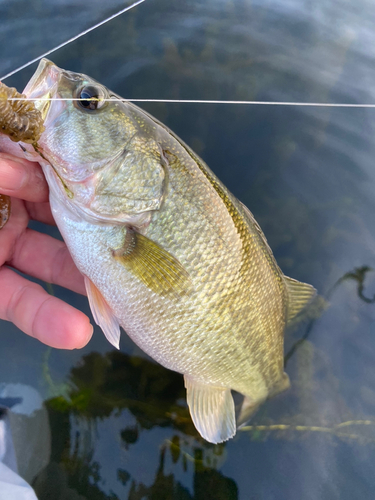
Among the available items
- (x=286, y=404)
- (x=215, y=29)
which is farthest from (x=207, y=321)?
(x=215, y=29)

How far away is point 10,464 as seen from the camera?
218 centimetres

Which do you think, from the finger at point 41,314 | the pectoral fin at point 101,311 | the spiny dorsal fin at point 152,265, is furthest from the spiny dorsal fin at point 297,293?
the finger at point 41,314

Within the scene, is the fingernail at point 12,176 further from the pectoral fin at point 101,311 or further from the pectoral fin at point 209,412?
the pectoral fin at point 209,412

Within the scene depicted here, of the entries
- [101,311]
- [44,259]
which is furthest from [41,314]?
[44,259]

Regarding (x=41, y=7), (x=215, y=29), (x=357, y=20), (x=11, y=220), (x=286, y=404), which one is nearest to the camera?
(x=11, y=220)

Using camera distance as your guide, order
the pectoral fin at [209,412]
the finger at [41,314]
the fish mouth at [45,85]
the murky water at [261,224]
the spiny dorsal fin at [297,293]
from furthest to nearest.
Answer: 1. the murky water at [261,224]
2. the spiny dorsal fin at [297,293]
3. the pectoral fin at [209,412]
4. the finger at [41,314]
5. the fish mouth at [45,85]

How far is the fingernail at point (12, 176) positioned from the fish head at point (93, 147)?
0.14 m

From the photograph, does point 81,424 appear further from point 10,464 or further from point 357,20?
point 357,20

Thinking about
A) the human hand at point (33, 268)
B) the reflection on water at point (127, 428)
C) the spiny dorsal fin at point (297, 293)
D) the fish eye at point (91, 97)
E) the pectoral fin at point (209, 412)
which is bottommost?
the reflection on water at point (127, 428)

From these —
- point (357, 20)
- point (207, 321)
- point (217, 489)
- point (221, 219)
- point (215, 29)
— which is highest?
point (357, 20)

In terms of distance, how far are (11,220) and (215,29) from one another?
9.76 ft

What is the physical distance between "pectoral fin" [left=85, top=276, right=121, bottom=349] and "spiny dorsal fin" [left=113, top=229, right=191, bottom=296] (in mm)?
280

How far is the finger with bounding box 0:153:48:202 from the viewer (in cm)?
165

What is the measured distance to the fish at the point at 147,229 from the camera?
1.62 metres
